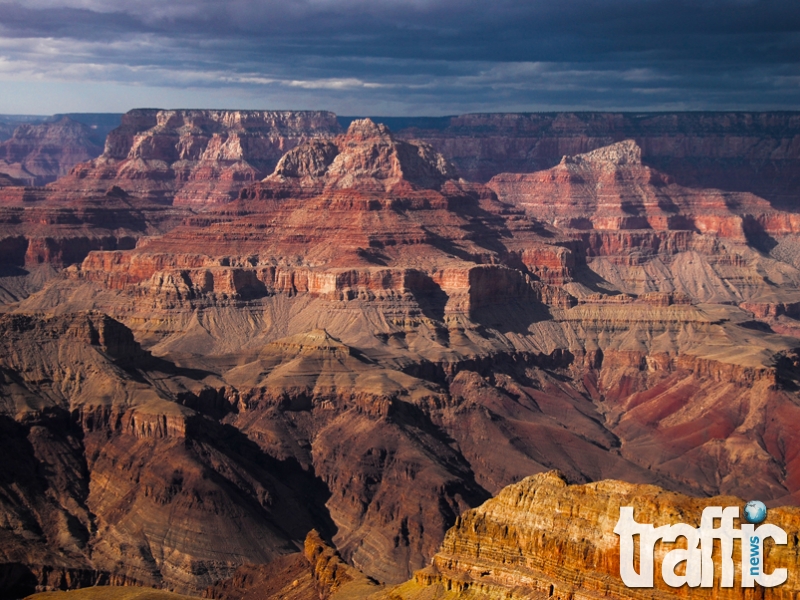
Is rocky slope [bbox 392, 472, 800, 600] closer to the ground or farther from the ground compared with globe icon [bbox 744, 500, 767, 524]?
closer to the ground

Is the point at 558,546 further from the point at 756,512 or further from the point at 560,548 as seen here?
the point at 756,512

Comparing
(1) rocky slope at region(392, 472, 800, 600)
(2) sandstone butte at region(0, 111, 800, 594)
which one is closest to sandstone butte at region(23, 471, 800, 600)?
(1) rocky slope at region(392, 472, 800, 600)

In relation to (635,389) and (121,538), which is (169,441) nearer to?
(121,538)

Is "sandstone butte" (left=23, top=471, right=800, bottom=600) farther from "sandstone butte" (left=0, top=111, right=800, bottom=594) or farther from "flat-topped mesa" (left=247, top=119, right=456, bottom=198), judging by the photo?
"flat-topped mesa" (left=247, top=119, right=456, bottom=198)

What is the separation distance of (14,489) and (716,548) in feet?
176

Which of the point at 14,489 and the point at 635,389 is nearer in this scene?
the point at 14,489

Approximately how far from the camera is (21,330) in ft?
355

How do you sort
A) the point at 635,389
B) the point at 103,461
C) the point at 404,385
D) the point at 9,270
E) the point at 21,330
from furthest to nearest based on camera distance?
the point at 9,270 → the point at 635,389 → the point at 404,385 → the point at 21,330 → the point at 103,461

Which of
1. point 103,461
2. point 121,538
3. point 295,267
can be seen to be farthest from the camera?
point 295,267

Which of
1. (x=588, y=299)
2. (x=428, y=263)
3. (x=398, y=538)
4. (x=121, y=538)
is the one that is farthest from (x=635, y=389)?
(x=121, y=538)

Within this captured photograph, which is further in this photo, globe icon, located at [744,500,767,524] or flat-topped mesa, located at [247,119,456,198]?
flat-topped mesa, located at [247,119,456,198]

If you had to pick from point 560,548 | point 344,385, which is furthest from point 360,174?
point 560,548

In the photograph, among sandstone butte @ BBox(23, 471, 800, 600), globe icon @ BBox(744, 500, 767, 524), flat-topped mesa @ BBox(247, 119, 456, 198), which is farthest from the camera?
flat-topped mesa @ BBox(247, 119, 456, 198)

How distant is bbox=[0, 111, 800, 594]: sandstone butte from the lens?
3652 inches
